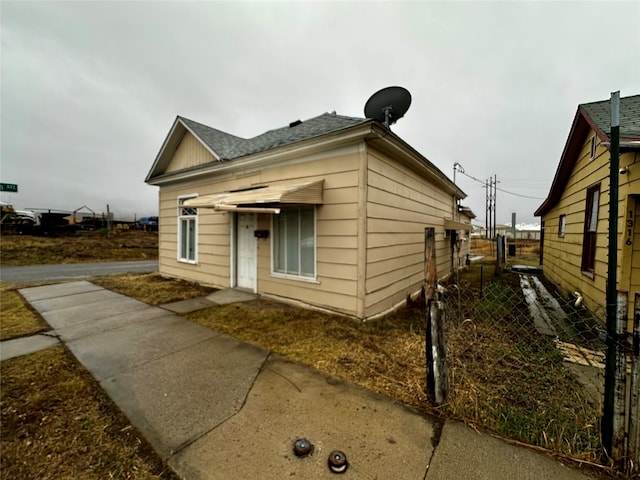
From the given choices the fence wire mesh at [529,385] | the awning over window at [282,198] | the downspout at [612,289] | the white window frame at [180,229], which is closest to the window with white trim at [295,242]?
the awning over window at [282,198]

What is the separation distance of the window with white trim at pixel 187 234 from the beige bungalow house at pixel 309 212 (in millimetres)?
35

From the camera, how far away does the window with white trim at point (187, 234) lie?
7.77 meters

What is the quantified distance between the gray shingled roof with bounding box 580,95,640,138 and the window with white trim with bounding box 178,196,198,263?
30.5 ft

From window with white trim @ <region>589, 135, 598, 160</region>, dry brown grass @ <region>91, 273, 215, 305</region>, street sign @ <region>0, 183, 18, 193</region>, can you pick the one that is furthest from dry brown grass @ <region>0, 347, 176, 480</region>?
street sign @ <region>0, 183, 18, 193</region>

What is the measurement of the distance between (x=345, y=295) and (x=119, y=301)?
545 centimetres

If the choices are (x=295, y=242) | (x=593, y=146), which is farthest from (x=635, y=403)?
(x=593, y=146)

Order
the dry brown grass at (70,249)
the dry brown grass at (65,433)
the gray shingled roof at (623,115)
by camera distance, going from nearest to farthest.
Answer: the dry brown grass at (65,433) → the gray shingled roof at (623,115) → the dry brown grass at (70,249)

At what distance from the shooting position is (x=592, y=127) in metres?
4.25

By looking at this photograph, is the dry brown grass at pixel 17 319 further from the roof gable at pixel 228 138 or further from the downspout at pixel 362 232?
the downspout at pixel 362 232

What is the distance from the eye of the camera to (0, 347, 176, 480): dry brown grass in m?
1.58

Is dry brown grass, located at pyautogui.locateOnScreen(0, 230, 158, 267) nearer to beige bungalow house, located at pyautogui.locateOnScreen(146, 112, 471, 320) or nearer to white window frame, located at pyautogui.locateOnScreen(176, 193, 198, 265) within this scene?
white window frame, located at pyautogui.locateOnScreen(176, 193, 198, 265)

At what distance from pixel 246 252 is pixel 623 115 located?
7918 mm

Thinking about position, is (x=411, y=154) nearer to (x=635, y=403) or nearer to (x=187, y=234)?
(x=635, y=403)

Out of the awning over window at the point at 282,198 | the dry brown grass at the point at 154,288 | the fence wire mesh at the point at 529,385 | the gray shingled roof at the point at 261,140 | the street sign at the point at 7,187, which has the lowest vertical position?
the dry brown grass at the point at 154,288
